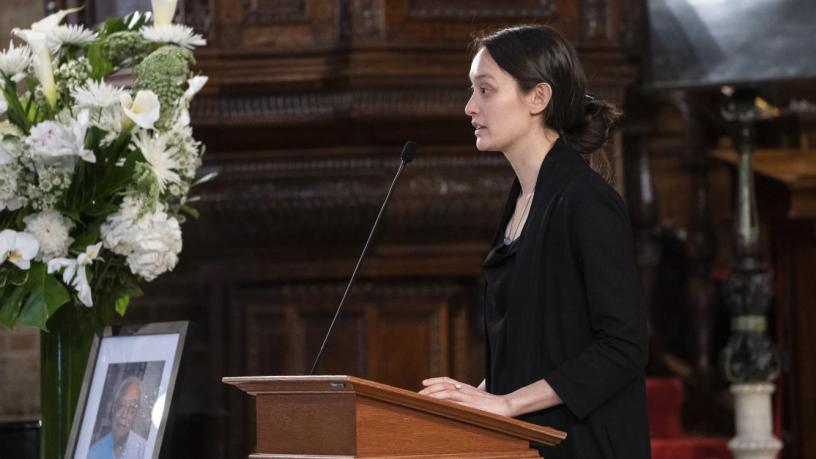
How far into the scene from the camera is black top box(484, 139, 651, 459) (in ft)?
8.47

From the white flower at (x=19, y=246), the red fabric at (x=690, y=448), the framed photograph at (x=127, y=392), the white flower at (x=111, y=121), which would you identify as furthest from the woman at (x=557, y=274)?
the red fabric at (x=690, y=448)

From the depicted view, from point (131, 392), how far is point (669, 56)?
3.44 meters

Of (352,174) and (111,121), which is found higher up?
(352,174)

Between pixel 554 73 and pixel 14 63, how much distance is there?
1.24 metres

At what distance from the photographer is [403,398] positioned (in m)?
2.36

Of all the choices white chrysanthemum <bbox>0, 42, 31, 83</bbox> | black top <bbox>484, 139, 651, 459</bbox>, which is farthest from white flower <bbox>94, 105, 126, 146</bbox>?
black top <bbox>484, 139, 651, 459</bbox>

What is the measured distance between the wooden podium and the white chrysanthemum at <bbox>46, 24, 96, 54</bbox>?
1285mm

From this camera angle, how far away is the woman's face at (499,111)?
2758 millimetres

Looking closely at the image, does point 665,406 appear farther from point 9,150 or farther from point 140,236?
point 9,150

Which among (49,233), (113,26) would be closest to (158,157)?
(49,233)

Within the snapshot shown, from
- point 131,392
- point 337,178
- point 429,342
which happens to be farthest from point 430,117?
point 131,392

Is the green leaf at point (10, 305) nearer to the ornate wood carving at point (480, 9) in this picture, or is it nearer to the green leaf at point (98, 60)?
the green leaf at point (98, 60)

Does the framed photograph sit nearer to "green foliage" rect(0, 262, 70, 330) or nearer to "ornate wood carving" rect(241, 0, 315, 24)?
"green foliage" rect(0, 262, 70, 330)

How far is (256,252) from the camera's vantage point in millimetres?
5355
